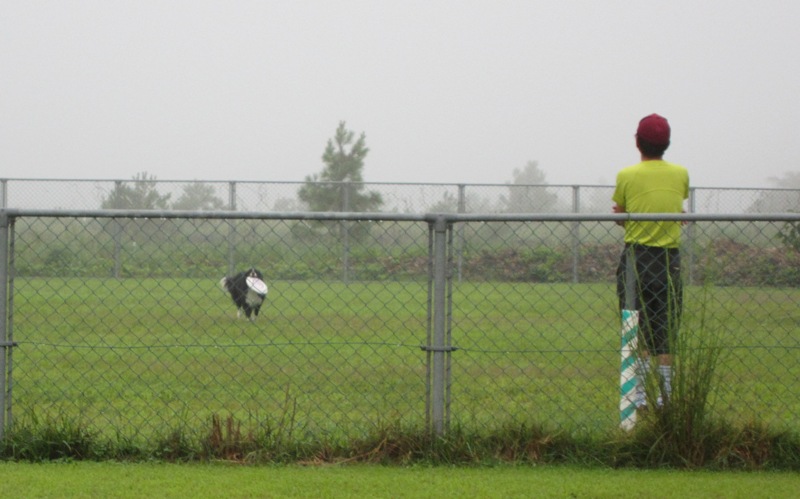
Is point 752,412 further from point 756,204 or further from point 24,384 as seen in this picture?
point 756,204

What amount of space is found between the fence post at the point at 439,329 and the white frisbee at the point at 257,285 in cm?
455

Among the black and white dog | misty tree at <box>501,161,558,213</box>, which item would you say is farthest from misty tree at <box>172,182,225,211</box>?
the black and white dog

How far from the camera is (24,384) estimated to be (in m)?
6.21

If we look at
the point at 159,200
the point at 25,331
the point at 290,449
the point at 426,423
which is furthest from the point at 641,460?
the point at 159,200

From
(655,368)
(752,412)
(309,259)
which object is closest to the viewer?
(655,368)

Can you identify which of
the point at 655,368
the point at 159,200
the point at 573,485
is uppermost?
the point at 159,200

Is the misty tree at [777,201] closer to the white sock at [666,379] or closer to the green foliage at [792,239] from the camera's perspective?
the green foliage at [792,239]

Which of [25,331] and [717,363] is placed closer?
[717,363]

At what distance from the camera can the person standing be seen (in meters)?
4.40

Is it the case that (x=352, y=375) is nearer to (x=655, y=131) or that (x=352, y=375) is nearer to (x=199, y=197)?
(x=655, y=131)

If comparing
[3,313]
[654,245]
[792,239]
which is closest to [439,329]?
[654,245]

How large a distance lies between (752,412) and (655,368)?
70cm

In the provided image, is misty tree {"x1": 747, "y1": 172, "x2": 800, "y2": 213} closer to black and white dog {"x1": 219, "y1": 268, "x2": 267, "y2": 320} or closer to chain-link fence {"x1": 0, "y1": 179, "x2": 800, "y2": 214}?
chain-link fence {"x1": 0, "y1": 179, "x2": 800, "y2": 214}

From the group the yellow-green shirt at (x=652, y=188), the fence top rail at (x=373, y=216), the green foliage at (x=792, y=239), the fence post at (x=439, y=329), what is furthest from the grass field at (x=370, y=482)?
the green foliage at (x=792, y=239)
